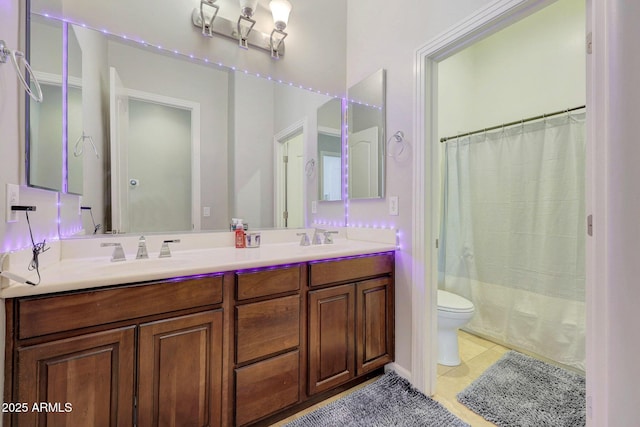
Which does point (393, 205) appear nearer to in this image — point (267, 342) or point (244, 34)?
point (267, 342)

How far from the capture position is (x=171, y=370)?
109 centimetres

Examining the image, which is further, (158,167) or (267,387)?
(158,167)

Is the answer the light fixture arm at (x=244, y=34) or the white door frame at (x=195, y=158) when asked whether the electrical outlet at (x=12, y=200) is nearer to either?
the white door frame at (x=195, y=158)

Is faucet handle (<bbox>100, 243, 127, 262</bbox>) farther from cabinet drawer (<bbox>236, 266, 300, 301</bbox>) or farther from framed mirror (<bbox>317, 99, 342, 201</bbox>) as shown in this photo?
framed mirror (<bbox>317, 99, 342, 201</bbox>)

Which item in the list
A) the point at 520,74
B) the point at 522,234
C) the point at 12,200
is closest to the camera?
the point at 12,200

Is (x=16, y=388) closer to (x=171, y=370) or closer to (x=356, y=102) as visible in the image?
(x=171, y=370)

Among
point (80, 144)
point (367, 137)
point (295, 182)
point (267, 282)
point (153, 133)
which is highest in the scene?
point (367, 137)

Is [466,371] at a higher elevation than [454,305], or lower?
lower

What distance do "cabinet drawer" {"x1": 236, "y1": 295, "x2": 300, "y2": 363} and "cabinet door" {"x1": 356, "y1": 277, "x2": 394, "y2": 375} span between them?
1.44 ft

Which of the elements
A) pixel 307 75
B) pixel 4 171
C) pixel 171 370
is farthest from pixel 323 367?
pixel 307 75

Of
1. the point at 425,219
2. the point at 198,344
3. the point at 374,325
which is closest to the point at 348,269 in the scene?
the point at 374,325

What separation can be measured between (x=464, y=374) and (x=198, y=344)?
1.71m

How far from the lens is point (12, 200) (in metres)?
0.90

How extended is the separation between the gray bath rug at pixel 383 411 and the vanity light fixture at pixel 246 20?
2.22m
